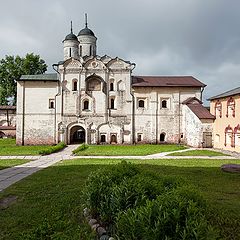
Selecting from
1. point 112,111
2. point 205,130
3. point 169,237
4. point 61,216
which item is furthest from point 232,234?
point 112,111

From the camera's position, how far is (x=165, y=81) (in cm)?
3316

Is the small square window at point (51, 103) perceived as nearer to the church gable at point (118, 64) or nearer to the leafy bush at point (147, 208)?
the church gable at point (118, 64)

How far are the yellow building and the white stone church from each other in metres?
3.38

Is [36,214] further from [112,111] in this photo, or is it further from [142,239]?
[112,111]

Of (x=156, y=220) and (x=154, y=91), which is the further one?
(x=154, y=91)

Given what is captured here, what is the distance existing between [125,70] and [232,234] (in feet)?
91.5

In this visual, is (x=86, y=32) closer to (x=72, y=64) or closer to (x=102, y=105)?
(x=72, y=64)

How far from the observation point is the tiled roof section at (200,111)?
28078mm

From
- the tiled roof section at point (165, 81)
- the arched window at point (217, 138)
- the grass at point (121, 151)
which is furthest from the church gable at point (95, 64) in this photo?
the arched window at point (217, 138)

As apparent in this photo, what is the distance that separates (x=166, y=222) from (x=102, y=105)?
28.6 metres

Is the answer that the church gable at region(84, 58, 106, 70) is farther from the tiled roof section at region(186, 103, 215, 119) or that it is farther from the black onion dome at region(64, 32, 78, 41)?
the tiled roof section at region(186, 103, 215, 119)

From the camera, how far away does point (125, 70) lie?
1254 inches

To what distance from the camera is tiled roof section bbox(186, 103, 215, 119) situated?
2808cm

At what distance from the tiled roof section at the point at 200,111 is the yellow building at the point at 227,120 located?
23.2 inches
